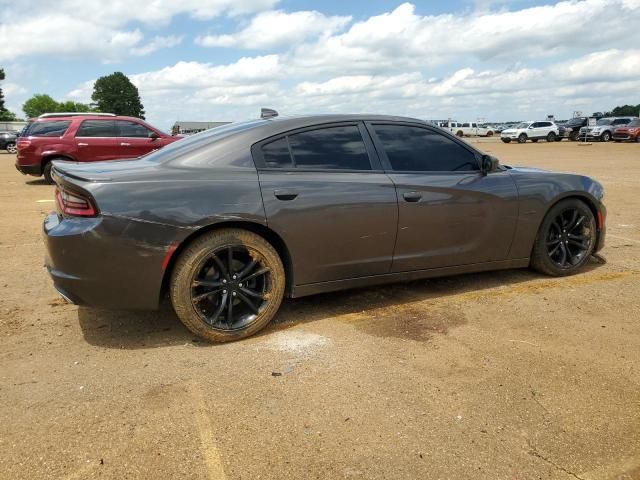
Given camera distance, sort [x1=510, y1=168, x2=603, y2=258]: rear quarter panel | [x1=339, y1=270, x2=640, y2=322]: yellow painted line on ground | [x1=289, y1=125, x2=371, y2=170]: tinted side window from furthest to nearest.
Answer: [x1=510, y1=168, x2=603, y2=258]: rear quarter panel < [x1=339, y1=270, x2=640, y2=322]: yellow painted line on ground < [x1=289, y1=125, x2=371, y2=170]: tinted side window

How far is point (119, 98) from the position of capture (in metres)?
121

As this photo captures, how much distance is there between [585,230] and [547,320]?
4.96ft

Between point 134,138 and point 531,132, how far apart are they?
3552cm

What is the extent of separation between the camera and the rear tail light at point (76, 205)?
3189 millimetres

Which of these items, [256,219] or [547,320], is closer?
[256,219]

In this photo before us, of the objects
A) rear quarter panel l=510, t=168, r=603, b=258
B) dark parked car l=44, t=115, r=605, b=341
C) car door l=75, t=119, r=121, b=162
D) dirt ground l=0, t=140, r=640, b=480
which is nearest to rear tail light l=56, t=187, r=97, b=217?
dark parked car l=44, t=115, r=605, b=341

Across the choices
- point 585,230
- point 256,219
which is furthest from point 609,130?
point 256,219

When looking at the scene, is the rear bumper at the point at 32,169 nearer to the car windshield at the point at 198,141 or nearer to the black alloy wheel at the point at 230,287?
the car windshield at the point at 198,141

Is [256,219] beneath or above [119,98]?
beneath

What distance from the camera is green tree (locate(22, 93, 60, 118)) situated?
140 metres

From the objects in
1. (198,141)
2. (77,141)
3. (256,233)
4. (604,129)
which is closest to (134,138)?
(77,141)

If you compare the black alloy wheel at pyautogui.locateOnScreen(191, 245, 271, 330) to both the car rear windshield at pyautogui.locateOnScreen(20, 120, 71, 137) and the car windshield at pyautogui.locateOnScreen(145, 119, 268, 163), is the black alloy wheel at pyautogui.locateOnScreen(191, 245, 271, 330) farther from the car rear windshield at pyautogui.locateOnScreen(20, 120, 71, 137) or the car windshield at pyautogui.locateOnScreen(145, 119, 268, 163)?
the car rear windshield at pyautogui.locateOnScreen(20, 120, 71, 137)

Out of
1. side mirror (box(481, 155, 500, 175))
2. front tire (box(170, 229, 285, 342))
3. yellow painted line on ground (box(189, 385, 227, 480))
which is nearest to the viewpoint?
yellow painted line on ground (box(189, 385, 227, 480))

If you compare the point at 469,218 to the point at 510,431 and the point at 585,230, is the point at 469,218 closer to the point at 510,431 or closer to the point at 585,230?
the point at 585,230
